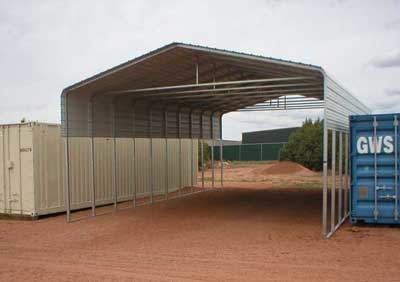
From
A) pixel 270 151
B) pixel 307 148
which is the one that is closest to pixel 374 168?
pixel 307 148

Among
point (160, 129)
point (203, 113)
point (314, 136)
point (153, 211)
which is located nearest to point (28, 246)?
point (153, 211)

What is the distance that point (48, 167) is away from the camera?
1380 centimetres

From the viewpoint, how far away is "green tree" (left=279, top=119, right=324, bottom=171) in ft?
120

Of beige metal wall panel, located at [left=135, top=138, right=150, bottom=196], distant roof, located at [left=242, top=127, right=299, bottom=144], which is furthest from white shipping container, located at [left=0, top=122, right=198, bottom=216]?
distant roof, located at [left=242, top=127, right=299, bottom=144]

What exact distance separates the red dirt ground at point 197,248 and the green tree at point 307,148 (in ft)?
76.4

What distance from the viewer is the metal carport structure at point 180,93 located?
10.7m

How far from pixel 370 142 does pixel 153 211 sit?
23.0 feet

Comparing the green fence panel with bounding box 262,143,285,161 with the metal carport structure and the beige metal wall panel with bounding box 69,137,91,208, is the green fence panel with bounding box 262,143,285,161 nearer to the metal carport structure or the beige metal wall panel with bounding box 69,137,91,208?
the metal carport structure

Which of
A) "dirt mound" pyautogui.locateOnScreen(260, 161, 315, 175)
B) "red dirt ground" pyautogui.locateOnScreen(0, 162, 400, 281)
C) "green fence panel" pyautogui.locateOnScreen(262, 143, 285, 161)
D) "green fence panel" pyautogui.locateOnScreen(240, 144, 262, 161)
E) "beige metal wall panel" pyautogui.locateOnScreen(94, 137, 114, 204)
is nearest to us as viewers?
"red dirt ground" pyautogui.locateOnScreen(0, 162, 400, 281)

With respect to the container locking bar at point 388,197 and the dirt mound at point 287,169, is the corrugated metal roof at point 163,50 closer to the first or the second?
the container locking bar at point 388,197

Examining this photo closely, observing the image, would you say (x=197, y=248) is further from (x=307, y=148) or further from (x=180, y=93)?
(x=307, y=148)

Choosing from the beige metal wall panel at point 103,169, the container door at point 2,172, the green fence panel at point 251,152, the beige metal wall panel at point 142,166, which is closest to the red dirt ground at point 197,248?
the container door at point 2,172

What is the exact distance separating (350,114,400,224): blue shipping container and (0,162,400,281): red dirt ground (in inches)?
15.9

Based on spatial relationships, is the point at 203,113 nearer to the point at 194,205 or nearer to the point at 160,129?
the point at 160,129
